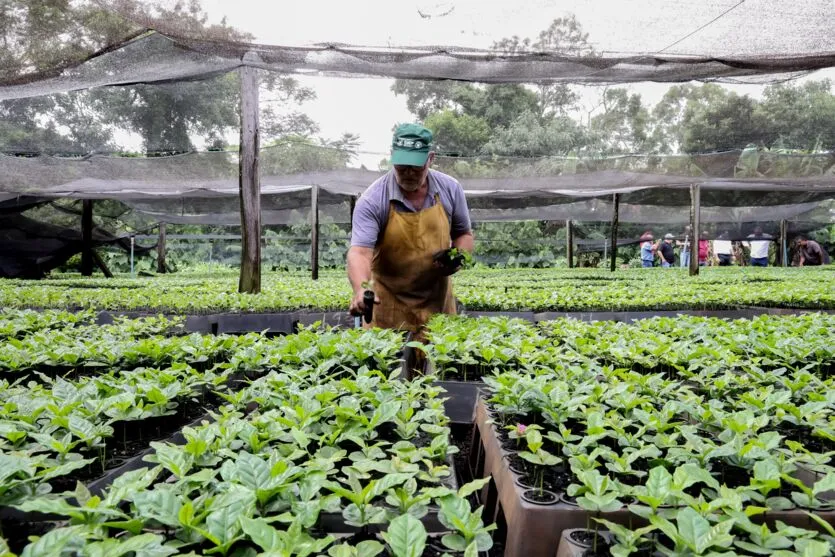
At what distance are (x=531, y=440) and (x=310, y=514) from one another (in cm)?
59

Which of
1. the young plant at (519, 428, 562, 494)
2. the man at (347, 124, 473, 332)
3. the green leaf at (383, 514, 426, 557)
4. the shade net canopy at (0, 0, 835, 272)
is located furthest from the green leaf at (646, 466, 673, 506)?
the shade net canopy at (0, 0, 835, 272)

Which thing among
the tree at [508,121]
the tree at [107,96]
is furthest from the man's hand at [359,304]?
the tree at [508,121]

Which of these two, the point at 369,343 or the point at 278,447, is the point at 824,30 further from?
the point at 278,447

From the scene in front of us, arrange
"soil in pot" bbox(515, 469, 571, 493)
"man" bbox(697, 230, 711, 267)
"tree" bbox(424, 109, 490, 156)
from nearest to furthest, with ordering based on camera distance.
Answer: "soil in pot" bbox(515, 469, 571, 493) → "man" bbox(697, 230, 711, 267) → "tree" bbox(424, 109, 490, 156)

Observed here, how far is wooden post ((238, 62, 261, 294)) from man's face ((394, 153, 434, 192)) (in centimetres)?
285

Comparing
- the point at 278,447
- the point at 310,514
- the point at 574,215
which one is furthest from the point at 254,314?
the point at 574,215

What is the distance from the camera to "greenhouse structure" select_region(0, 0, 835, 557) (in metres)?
1.17

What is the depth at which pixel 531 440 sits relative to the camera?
1431mm

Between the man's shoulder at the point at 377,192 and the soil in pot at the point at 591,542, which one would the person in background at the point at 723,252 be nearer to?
the man's shoulder at the point at 377,192

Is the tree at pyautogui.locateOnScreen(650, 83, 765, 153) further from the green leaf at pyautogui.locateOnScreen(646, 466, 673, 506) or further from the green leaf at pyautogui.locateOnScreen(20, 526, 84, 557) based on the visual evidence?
the green leaf at pyautogui.locateOnScreen(20, 526, 84, 557)

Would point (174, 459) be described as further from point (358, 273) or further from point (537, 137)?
point (537, 137)

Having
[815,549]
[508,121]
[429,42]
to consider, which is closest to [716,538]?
[815,549]

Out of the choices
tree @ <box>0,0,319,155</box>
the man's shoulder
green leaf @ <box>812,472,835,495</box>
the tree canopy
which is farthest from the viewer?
the tree canopy

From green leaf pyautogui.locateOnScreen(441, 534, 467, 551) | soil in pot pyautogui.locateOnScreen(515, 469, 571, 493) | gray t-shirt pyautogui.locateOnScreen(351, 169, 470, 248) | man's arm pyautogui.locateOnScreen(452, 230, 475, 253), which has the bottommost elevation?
soil in pot pyautogui.locateOnScreen(515, 469, 571, 493)
